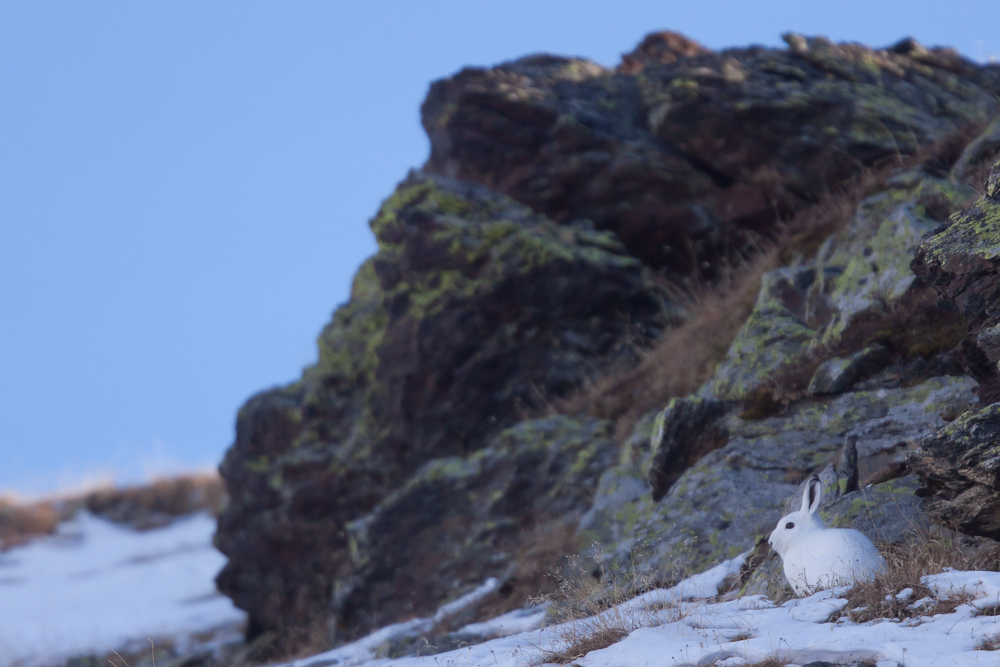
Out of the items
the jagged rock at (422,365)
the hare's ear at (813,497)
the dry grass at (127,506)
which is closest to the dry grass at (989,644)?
the hare's ear at (813,497)

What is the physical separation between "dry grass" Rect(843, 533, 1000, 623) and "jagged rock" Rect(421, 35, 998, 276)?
902 cm

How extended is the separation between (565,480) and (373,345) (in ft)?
15.9

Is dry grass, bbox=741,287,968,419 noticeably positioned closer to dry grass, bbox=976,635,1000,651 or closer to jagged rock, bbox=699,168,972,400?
jagged rock, bbox=699,168,972,400

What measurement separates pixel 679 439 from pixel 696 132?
7622mm

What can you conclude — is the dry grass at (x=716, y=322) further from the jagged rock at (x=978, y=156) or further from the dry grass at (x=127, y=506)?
the dry grass at (x=127, y=506)

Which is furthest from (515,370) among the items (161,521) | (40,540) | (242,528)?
(40,540)

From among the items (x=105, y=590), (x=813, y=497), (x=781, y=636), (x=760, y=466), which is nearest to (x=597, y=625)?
(x=781, y=636)

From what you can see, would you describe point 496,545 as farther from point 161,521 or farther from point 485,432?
point 161,521

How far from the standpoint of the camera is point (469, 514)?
11.9 m

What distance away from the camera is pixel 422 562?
11.8 meters

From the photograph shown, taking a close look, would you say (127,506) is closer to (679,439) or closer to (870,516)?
(679,439)

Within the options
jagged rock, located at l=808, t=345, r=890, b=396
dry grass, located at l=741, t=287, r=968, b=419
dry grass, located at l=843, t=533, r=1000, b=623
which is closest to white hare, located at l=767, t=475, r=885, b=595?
dry grass, located at l=843, t=533, r=1000, b=623

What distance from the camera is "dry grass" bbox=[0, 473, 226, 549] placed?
2431cm

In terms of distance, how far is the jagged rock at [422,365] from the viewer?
13586mm
